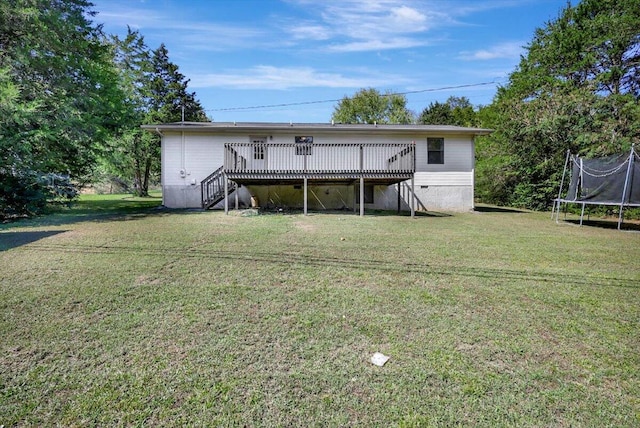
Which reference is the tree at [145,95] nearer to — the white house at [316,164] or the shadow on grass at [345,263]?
the white house at [316,164]

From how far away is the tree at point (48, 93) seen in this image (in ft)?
34.1

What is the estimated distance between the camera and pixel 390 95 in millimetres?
37031

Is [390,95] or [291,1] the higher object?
[390,95]

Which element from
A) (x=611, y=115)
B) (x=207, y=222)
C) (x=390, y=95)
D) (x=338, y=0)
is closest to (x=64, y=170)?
(x=207, y=222)

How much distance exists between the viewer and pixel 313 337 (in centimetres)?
298

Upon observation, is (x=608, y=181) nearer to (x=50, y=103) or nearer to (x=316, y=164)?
(x=316, y=164)

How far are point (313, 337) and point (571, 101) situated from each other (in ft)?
61.8

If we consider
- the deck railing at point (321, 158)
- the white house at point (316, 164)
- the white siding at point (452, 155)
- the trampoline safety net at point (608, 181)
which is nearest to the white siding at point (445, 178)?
the white house at point (316, 164)

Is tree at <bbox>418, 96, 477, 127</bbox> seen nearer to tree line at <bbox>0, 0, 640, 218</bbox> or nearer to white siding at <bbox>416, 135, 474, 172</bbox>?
tree line at <bbox>0, 0, 640, 218</bbox>

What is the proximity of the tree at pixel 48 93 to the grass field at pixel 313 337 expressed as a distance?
6337 mm

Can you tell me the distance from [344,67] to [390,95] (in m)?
16.1

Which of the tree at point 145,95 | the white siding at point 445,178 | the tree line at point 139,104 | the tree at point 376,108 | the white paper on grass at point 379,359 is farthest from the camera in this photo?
the tree at point 376,108

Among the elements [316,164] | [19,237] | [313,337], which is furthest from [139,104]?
[313,337]

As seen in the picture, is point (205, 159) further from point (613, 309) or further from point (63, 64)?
point (613, 309)
